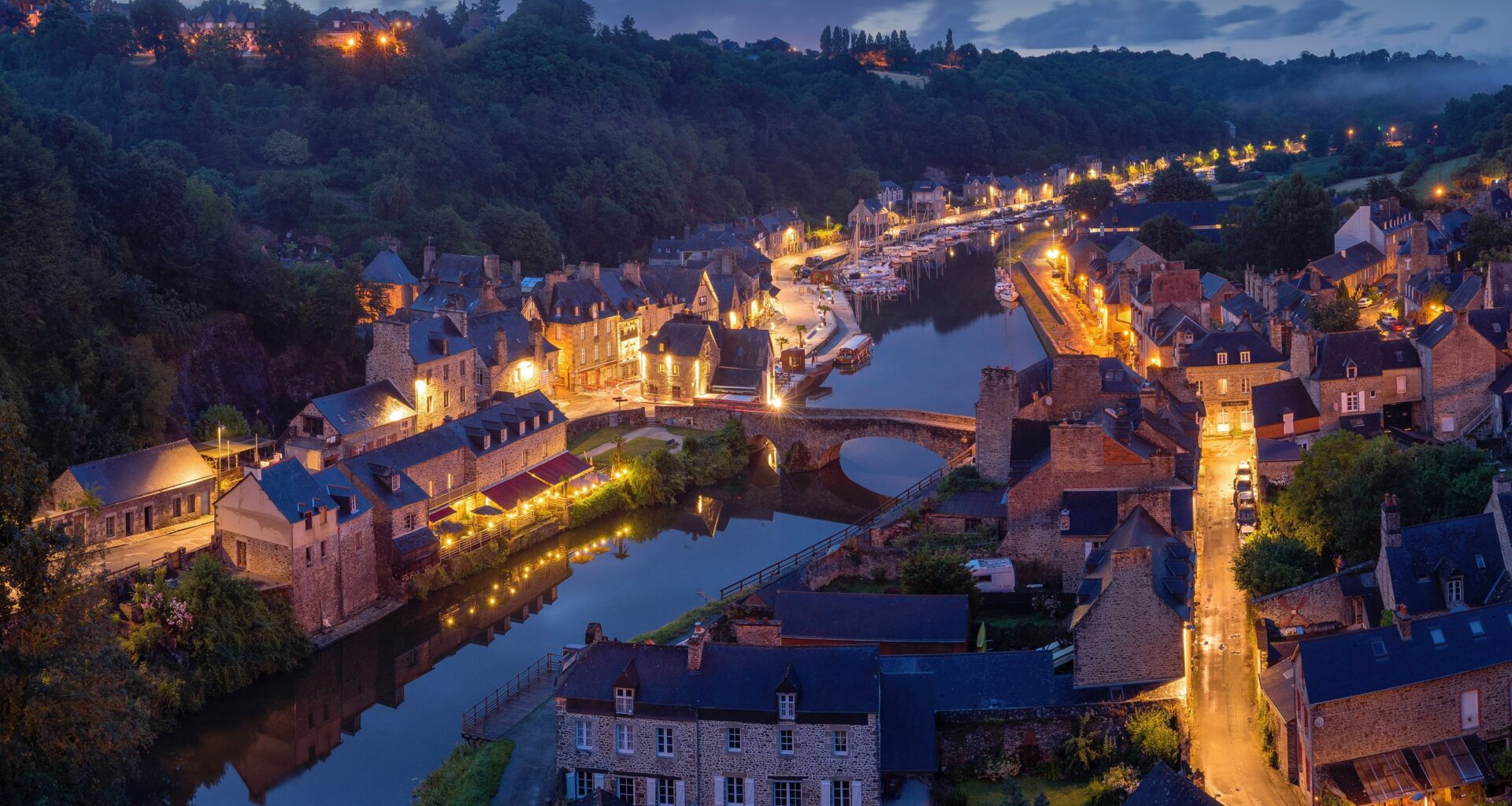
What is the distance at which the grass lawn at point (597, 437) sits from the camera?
1882 inches

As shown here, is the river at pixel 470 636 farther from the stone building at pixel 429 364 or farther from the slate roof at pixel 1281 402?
the slate roof at pixel 1281 402

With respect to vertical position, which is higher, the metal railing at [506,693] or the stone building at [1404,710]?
the stone building at [1404,710]

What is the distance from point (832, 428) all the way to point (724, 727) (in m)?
24.3

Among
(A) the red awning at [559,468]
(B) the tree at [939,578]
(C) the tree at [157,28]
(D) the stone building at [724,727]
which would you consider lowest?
(D) the stone building at [724,727]

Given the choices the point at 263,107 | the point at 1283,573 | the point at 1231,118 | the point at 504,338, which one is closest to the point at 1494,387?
the point at 1283,573

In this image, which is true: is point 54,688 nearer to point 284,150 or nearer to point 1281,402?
point 1281,402

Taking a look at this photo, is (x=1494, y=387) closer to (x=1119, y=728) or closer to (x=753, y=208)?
(x=1119, y=728)

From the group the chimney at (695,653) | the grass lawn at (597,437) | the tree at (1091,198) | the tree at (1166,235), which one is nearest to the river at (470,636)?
the grass lawn at (597,437)

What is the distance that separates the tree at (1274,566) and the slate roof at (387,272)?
37.5 meters

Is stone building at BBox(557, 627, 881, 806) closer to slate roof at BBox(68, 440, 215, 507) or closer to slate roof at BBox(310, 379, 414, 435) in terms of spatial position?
slate roof at BBox(68, 440, 215, 507)

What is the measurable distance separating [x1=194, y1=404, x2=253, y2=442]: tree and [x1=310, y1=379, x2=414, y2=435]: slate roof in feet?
8.63

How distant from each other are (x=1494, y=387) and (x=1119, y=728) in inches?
759

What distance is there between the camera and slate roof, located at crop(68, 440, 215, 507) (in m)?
37.0

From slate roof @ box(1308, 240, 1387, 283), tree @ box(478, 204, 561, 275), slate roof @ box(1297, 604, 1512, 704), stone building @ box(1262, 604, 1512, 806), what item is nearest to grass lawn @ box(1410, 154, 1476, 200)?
slate roof @ box(1308, 240, 1387, 283)
